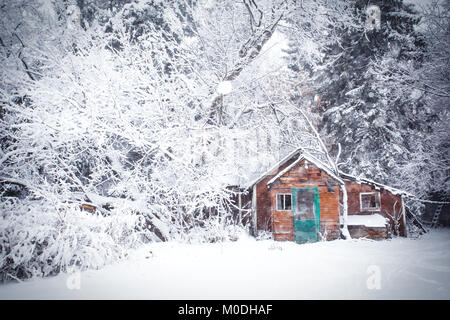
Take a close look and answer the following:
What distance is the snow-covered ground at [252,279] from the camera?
13.3 ft

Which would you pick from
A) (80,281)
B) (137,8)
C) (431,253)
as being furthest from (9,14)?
(431,253)

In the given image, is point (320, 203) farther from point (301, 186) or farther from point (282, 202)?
point (282, 202)

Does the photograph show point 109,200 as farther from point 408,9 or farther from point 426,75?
point 408,9

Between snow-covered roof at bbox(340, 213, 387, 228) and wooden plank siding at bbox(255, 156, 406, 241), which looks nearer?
wooden plank siding at bbox(255, 156, 406, 241)

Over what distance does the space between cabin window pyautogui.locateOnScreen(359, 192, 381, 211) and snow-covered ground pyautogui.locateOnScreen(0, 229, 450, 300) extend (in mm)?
7658

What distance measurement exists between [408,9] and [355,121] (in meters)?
8.80

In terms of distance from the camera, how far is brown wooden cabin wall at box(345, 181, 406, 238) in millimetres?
13703

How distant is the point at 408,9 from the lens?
16.6 meters

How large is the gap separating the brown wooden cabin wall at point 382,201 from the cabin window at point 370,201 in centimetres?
18

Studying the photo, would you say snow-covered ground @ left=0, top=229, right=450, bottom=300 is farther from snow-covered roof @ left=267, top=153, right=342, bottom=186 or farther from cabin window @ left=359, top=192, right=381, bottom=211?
cabin window @ left=359, top=192, right=381, bottom=211

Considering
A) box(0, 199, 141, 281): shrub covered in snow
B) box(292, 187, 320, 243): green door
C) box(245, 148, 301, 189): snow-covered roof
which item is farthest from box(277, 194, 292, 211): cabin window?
box(0, 199, 141, 281): shrub covered in snow

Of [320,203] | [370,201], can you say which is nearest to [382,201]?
[370,201]

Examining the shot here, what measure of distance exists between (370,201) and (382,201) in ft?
2.62

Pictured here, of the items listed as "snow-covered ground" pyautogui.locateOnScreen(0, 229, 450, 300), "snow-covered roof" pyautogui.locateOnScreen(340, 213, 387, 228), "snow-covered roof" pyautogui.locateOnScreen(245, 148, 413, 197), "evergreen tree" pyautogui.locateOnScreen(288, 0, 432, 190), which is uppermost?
"evergreen tree" pyautogui.locateOnScreen(288, 0, 432, 190)
